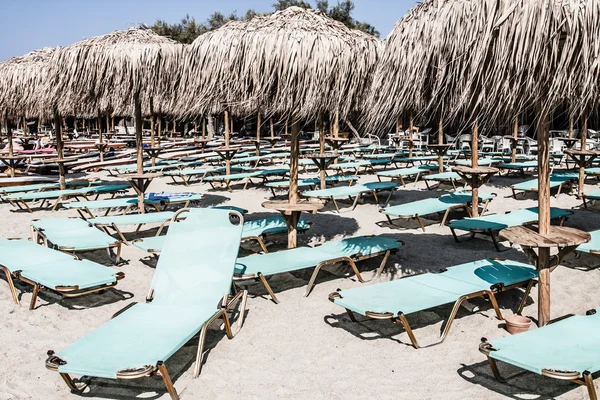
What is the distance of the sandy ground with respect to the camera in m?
2.87

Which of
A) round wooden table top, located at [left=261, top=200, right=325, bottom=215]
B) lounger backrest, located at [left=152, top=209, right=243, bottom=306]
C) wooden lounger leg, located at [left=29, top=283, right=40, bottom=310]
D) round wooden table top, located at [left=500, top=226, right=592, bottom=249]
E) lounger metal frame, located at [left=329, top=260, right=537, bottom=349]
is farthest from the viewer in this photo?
round wooden table top, located at [left=261, top=200, right=325, bottom=215]

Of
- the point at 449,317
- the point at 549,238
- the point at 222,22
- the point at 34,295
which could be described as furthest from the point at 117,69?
the point at 222,22

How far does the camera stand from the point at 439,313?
4.01 m

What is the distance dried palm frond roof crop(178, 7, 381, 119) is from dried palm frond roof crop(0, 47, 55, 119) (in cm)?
621

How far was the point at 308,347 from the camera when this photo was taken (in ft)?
11.4

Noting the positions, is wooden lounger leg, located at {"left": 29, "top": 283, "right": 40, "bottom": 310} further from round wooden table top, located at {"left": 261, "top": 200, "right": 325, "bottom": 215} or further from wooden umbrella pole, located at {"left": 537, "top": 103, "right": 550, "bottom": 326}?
wooden umbrella pole, located at {"left": 537, "top": 103, "right": 550, "bottom": 326}

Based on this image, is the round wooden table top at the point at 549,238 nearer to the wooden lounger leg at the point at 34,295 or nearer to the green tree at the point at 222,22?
the wooden lounger leg at the point at 34,295

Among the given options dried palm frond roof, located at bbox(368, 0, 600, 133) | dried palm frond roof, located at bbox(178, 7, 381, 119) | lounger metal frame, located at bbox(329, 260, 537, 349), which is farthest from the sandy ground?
dried palm frond roof, located at bbox(178, 7, 381, 119)

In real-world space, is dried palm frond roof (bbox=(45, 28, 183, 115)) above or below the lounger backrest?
above

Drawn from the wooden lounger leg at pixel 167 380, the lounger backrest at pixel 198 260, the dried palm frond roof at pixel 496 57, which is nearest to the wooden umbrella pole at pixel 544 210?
the dried palm frond roof at pixel 496 57

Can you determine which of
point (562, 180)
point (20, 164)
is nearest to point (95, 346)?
point (562, 180)

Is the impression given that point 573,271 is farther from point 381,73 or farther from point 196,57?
point 196,57

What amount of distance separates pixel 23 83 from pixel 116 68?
14.2 ft

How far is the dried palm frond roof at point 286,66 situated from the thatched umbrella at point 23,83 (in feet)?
20.3
